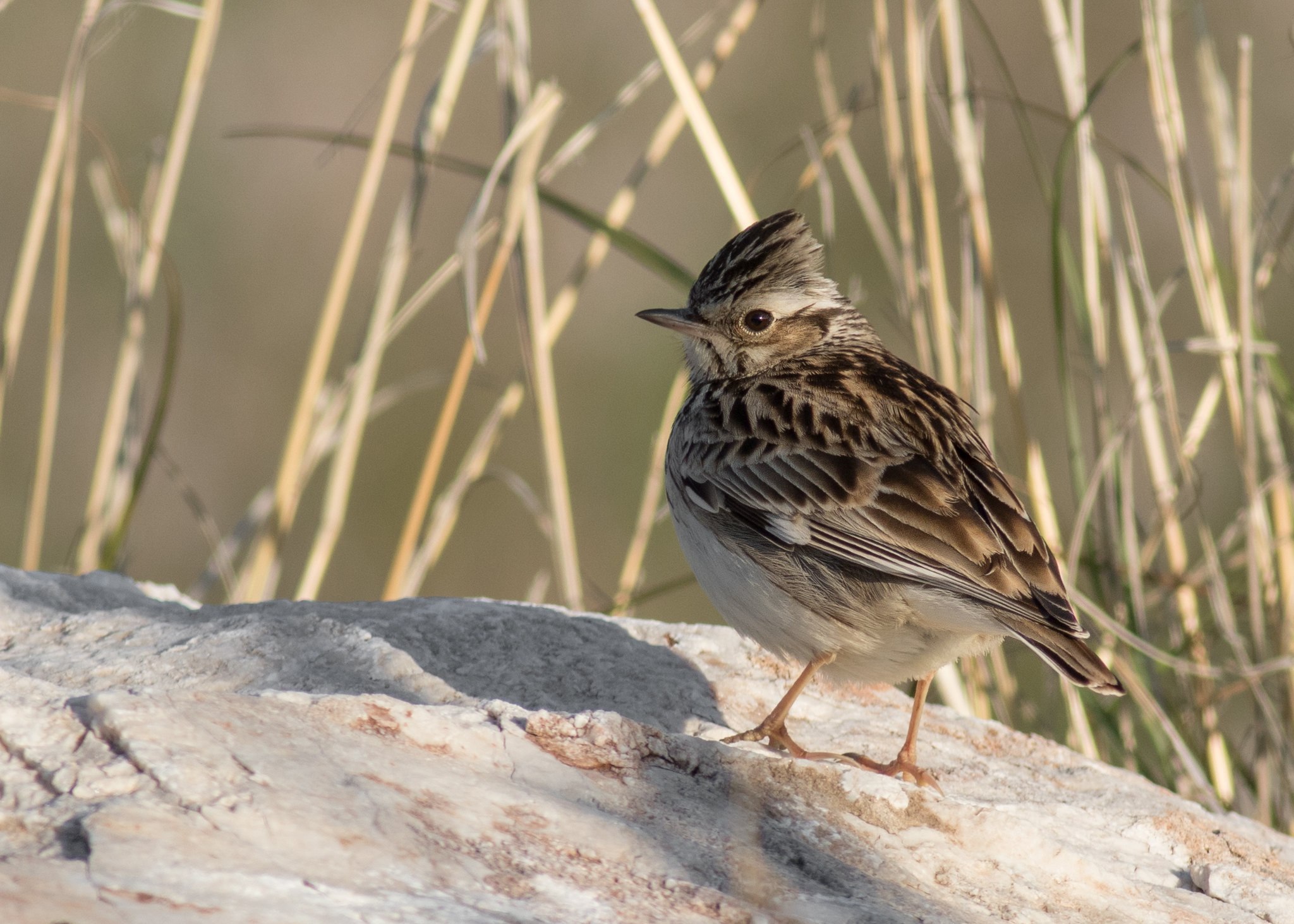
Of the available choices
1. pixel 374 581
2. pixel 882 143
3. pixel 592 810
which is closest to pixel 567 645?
pixel 592 810

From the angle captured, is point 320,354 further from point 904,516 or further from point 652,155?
point 904,516

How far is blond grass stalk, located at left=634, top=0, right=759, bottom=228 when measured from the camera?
5.20 m

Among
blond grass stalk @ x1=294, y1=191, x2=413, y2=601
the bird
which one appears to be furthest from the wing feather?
blond grass stalk @ x1=294, y1=191, x2=413, y2=601

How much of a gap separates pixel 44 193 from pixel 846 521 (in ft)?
11.1

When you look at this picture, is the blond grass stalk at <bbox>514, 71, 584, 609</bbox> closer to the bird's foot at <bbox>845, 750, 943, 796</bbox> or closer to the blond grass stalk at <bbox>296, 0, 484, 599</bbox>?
the blond grass stalk at <bbox>296, 0, 484, 599</bbox>

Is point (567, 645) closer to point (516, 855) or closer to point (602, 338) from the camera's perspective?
point (516, 855)

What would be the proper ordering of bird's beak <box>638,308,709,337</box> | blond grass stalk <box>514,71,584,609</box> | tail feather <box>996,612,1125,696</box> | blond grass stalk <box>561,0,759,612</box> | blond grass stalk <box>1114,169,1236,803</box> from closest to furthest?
tail feather <box>996,612,1125,696</box> → bird's beak <box>638,308,709,337</box> → blond grass stalk <box>514,71,584,609</box> → blond grass stalk <box>1114,169,1236,803</box> → blond grass stalk <box>561,0,759,612</box>

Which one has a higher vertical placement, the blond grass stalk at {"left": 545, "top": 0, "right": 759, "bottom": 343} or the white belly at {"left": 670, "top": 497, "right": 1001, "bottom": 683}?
the blond grass stalk at {"left": 545, "top": 0, "right": 759, "bottom": 343}

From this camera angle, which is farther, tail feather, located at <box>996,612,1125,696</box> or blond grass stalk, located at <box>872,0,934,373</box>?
blond grass stalk, located at <box>872,0,934,373</box>

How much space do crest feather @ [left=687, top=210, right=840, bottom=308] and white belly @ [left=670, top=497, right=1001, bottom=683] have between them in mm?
1109

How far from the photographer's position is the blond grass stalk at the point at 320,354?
207 inches

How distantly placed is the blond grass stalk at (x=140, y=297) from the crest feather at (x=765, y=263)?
2.19m

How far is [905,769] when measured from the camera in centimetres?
384

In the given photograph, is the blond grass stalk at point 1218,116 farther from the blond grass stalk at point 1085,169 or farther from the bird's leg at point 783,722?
the bird's leg at point 783,722
